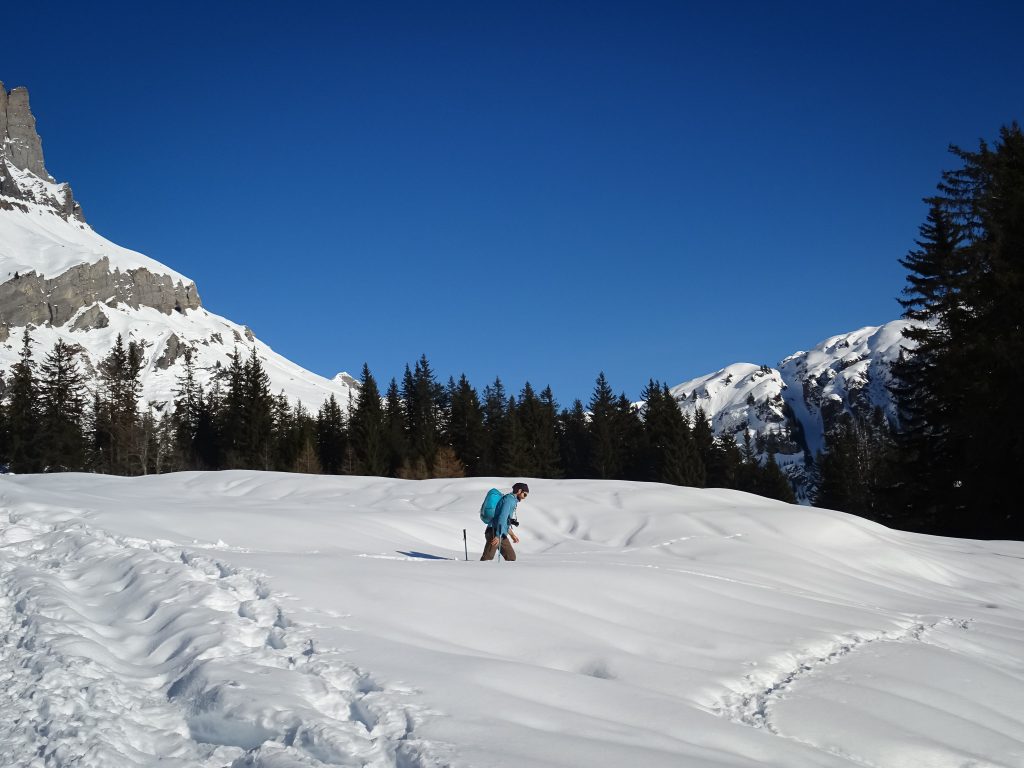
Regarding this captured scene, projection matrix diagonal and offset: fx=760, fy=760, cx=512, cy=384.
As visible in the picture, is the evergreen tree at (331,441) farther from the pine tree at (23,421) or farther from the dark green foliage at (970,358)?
the dark green foliage at (970,358)

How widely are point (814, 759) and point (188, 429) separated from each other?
6623cm

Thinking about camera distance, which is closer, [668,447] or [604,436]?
[668,447]

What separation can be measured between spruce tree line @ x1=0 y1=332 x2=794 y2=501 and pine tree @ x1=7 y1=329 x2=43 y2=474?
2.7 inches

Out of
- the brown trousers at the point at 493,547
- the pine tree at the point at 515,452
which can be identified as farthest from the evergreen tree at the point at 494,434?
the brown trousers at the point at 493,547

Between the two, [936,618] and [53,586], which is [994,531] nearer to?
[936,618]

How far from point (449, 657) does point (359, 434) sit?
55.6m

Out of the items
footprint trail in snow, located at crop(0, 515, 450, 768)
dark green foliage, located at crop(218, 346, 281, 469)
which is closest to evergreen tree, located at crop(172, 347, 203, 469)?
dark green foliage, located at crop(218, 346, 281, 469)

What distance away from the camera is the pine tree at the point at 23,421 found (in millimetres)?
49531

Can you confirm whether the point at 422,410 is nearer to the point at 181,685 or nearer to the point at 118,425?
the point at 118,425

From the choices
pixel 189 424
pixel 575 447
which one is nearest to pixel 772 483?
pixel 575 447

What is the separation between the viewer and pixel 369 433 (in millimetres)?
59844

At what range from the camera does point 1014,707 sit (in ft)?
25.0

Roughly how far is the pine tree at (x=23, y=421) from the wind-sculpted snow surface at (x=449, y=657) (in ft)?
134

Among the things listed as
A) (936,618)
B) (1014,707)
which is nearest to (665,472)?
(936,618)
